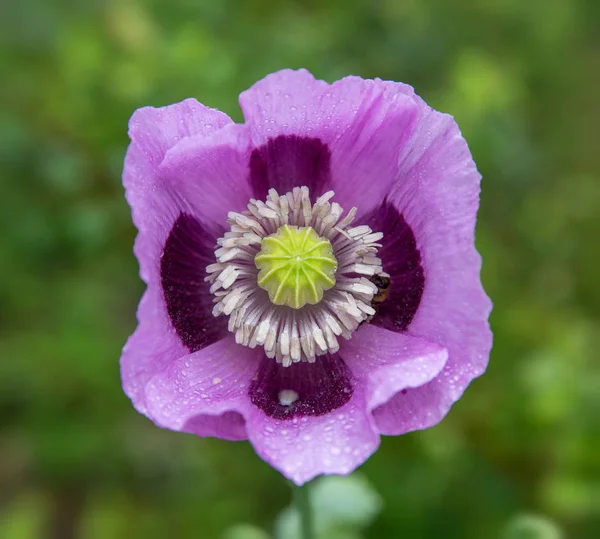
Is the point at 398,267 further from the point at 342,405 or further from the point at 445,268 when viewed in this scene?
the point at 342,405

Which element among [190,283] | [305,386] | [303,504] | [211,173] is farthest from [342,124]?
[303,504]

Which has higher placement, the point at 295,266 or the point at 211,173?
the point at 211,173

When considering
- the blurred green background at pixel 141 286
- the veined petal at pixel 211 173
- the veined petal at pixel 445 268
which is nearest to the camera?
the veined petal at pixel 445 268

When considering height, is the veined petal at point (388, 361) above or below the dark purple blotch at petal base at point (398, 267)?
below

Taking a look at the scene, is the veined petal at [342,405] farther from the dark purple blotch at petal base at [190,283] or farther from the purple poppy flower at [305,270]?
the dark purple blotch at petal base at [190,283]

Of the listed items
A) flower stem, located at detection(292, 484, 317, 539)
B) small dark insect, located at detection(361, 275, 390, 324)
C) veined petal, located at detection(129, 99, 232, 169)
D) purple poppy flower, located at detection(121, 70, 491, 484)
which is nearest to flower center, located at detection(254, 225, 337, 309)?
purple poppy flower, located at detection(121, 70, 491, 484)

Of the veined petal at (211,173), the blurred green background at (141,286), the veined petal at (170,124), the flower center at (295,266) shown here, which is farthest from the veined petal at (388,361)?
the blurred green background at (141,286)

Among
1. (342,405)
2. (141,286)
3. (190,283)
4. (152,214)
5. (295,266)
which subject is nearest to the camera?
(152,214)
